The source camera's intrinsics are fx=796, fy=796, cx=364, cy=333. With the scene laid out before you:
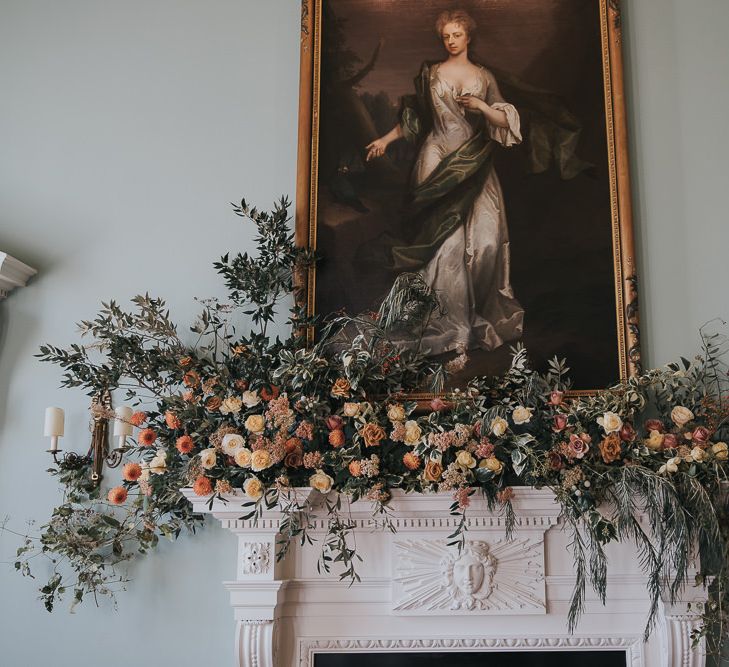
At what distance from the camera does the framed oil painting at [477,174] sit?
146 inches

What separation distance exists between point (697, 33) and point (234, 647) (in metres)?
3.67

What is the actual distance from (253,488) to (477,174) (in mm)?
1840

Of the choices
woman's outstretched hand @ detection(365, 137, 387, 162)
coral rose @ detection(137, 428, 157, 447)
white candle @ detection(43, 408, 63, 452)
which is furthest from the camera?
woman's outstretched hand @ detection(365, 137, 387, 162)

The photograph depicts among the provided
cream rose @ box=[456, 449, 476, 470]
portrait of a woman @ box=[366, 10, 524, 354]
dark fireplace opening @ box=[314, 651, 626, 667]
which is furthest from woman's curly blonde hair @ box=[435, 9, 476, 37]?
dark fireplace opening @ box=[314, 651, 626, 667]

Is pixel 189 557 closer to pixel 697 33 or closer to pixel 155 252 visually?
pixel 155 252

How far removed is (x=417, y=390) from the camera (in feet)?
11.9

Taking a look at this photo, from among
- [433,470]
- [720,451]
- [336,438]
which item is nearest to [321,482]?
[336,438]

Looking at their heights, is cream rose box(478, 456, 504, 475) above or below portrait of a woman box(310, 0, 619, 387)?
below

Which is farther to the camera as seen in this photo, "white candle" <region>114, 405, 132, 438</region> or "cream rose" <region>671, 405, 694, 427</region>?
"white candle" <region>114, 405, 132, 438</region>

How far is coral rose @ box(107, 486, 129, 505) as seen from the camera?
341 cm

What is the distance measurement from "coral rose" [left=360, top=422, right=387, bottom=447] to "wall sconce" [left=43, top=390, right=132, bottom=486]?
1.10m

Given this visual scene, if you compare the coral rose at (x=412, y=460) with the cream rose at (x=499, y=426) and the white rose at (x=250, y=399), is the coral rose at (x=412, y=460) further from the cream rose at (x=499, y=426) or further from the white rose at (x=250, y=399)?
the white rose at (x=250, y=399)

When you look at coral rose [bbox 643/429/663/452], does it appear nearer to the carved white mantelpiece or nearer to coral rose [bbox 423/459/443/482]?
coral rose [bbox 423/459/443/482]

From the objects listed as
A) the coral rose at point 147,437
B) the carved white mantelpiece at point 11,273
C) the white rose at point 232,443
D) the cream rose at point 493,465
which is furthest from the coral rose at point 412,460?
the carved white mantelpiece at point 11,273
